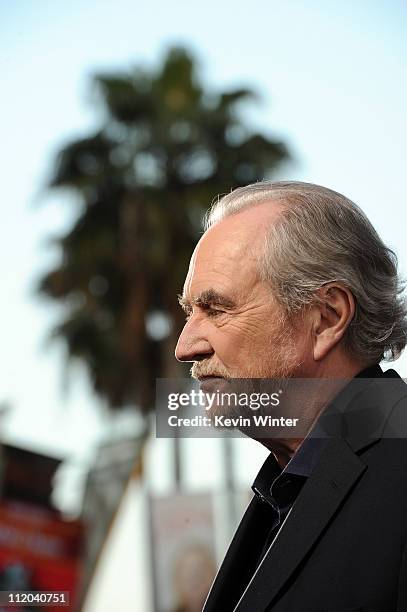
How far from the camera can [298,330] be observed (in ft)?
6.75

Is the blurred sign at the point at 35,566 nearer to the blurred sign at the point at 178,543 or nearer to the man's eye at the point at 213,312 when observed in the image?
the man's eye at the point at 213,312

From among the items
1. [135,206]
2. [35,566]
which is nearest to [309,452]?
[35,566]

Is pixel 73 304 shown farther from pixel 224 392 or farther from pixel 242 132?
pixel 224 392

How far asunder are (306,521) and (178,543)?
622 cm

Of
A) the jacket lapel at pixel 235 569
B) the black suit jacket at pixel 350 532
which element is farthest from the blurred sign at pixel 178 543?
the black suit jacket at pixel 350 532

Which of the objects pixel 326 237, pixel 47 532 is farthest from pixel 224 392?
pixel 47 532

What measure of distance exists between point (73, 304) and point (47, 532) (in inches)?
663

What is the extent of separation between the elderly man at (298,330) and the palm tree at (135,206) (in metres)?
19.7

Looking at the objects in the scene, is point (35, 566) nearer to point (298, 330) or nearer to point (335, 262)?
point (298, 330)

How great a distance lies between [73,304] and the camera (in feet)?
75.0

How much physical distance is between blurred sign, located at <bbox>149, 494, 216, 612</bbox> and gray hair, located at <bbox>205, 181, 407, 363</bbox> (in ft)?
13.0

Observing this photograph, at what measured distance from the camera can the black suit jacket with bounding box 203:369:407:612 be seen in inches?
63.4

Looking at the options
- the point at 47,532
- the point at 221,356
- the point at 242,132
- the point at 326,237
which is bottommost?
the point at 221,356

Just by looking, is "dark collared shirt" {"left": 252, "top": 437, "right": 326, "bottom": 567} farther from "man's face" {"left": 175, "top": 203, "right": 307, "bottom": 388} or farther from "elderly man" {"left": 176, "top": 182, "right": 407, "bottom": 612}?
"man's face" {"left": 175, "top": 203, "right": 307, "bottom": 388}
